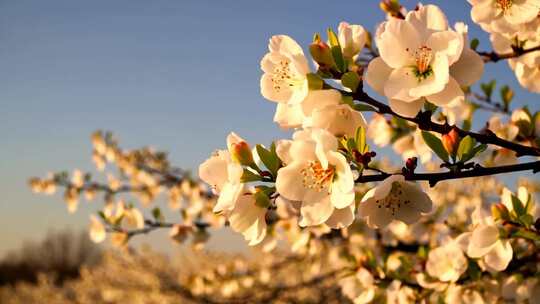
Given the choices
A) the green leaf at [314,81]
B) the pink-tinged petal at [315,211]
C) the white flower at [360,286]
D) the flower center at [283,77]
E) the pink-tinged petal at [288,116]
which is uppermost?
the flower center at [283,77]

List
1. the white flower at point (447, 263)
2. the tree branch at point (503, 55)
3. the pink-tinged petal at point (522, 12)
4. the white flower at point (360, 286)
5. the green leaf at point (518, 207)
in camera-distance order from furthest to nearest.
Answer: the white flower at point (360, 286), the white flower at point (447, 263), the tree branch at point (503, 55), the green leaf at point (518, 207), the pink-tinged petal at point (522, 12)

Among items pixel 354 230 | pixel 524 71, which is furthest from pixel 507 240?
pixel 354 230

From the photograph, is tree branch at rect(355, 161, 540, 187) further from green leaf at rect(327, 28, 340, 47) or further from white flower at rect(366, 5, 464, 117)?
green leaf at rect(327, 28, 340, 47)

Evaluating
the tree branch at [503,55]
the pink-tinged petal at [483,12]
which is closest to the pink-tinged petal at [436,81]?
the pink-tinged petal at [483,12]

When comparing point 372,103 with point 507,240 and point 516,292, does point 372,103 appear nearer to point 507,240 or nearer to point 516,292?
point 507,240

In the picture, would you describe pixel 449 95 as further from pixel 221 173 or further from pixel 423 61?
pixel 221 173

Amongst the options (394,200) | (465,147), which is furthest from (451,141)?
(394,200)

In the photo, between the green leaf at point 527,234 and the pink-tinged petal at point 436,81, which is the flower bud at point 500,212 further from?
the pink-tinged petal at point 436,81
